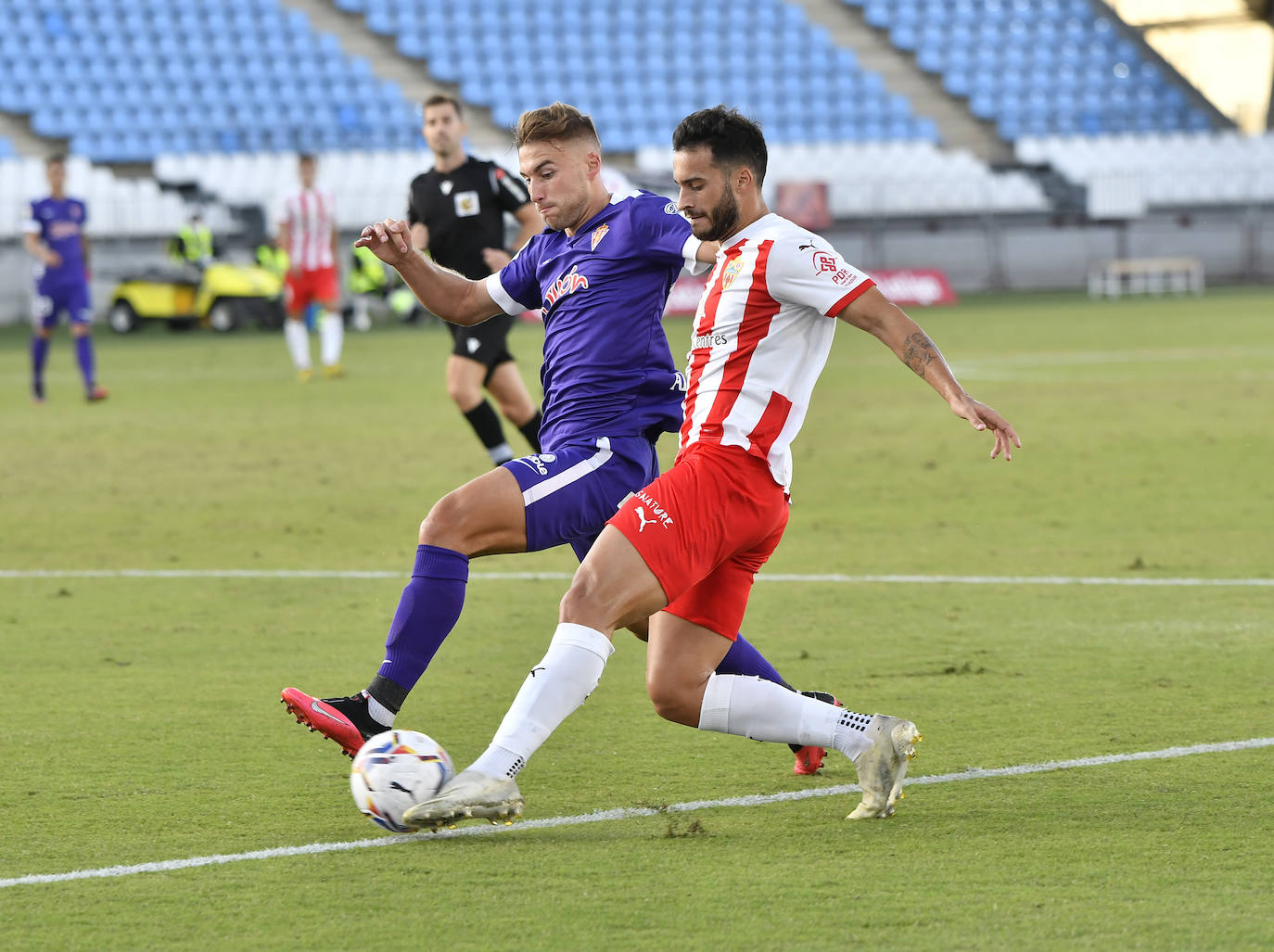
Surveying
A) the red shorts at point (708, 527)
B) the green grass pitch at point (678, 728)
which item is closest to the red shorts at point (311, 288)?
the green grass pitch at point (678, 728)

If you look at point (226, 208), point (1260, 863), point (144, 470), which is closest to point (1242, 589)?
point (1260, 863)

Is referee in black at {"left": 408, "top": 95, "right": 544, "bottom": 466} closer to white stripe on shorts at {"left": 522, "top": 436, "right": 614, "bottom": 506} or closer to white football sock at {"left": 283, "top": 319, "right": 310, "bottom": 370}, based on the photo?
white stripe on shorts at {"left": 522, "top": 436, "right": 614, "bottom": 506}

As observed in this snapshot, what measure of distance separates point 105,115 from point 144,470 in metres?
21.9

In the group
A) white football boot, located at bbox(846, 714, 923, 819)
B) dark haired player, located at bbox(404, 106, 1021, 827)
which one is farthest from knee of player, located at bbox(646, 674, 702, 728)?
white football boot, located at bbox(846, 714, 923, 819)

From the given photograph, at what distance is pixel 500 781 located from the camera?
376 cm

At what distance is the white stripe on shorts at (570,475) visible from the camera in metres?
4.55

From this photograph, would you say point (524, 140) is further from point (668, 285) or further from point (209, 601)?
point (209, 601)

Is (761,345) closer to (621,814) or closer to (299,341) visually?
(621,814)

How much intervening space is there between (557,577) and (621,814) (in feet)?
12.0

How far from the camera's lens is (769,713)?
4.12 m

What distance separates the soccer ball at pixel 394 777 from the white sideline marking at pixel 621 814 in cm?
9

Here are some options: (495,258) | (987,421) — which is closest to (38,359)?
(495,258)

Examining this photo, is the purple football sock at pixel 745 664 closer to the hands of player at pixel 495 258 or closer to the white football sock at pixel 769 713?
the white football sock at pixel 769 713

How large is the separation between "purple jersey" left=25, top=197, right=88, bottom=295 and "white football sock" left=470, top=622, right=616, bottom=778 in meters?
→ 14.4
